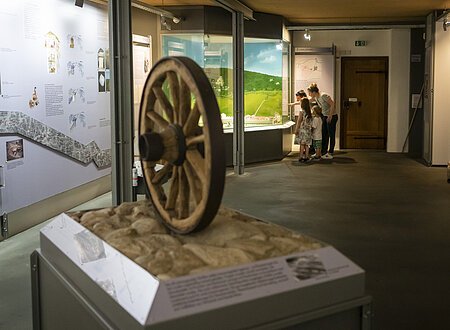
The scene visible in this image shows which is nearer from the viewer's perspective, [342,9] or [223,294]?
[223,294]

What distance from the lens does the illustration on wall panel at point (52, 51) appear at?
692cm

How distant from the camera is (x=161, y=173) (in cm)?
263

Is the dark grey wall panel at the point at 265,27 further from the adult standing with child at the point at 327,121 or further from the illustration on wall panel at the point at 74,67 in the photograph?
the illustration on wall panel at the point at 74,67

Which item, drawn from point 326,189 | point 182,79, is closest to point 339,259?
point 182,79

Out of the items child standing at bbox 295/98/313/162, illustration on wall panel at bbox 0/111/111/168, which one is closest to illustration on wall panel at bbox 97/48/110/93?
illustration on wall panel at bbox 0/111/111/168

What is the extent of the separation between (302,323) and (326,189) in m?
7.38

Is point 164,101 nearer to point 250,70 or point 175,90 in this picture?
point 175,90

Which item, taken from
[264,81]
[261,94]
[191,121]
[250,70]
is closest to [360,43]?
[264,81]

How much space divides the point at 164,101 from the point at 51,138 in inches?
190

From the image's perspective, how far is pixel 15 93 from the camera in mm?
6215

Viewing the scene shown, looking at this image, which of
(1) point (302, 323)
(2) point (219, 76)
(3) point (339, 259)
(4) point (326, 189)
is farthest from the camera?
(2) point (219, 76)

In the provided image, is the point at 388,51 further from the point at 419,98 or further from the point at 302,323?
the point at 302,323

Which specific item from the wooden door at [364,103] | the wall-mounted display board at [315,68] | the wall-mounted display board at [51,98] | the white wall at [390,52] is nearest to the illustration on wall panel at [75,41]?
the wall-mounted display board at [51,98]

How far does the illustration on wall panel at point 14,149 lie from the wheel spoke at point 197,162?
14.2ft
